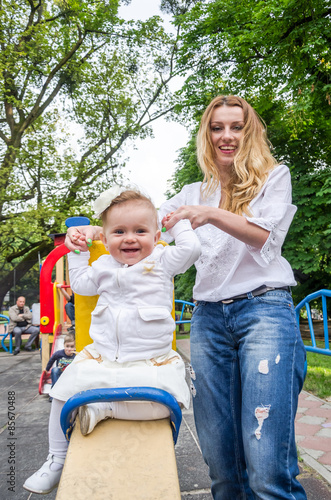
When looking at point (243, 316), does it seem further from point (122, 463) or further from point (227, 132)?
point (227, 132)

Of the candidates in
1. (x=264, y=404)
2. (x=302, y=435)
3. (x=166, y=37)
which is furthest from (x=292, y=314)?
(x=166, y=37)

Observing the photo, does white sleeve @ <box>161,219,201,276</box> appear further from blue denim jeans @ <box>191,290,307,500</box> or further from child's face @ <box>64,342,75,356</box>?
child's face @ <box>64,342,75,356</box>

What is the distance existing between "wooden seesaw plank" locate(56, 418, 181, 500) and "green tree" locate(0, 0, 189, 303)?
38.2 feet

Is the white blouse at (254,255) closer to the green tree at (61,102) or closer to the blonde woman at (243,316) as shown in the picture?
the blonde woman at (243,316)

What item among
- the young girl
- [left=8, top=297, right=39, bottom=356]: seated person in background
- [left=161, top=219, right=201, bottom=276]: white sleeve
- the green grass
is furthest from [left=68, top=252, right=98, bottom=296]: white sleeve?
[left=8, top=297, right=39, bottom=356]: seated person in background

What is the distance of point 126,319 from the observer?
161 centimetres

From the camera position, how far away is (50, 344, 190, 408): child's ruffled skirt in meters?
1.46

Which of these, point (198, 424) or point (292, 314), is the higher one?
point (292, 314)

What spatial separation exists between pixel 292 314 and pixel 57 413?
1006 millimetres

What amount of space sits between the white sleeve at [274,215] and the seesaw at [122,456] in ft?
1.94

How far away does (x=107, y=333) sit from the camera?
1.63 metres

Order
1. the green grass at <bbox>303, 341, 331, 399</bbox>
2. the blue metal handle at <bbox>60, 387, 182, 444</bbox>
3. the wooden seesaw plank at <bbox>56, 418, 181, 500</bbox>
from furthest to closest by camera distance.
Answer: the green grass at <bbox>303, 341, 331, 399</bbox>, the blue metal handle at <bbox>60, 387, 182, 444</bbox>, the wooden seesaw plank at <bbox>56, 418, 181, 500</bbox>

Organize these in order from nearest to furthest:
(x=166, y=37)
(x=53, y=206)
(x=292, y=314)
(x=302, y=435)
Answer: (x=292, y=314)
(x=302, y=435)
(x=53, y=206)
(x=166, y=37)

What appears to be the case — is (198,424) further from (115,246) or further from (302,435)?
(302,435)
